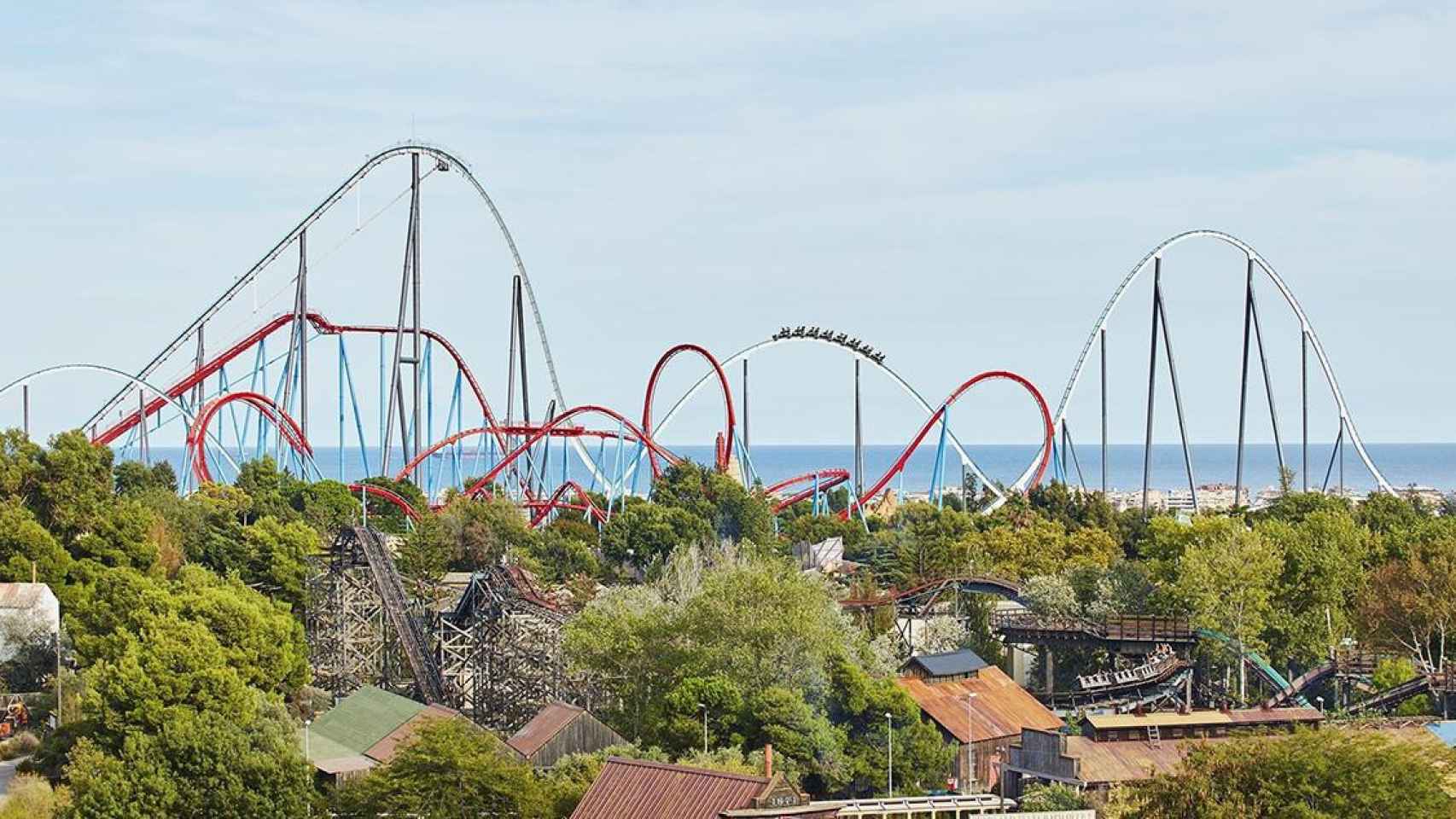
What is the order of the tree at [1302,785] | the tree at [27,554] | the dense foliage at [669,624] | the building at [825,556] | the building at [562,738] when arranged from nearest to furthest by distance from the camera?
the tree at [1302,785] < the dense foliage at [669,624] < the building at [562,738] < the tree at [27,554] < the building at [825,556]

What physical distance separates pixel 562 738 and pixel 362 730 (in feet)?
12.5

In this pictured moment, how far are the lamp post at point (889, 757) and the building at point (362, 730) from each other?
23.4ft

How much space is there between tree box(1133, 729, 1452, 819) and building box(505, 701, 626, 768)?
10001mm

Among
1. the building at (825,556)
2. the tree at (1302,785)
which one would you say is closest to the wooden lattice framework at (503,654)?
the tree at (1302,785)

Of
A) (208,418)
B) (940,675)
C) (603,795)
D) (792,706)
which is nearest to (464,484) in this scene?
(208,418)

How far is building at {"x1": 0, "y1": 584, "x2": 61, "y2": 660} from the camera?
41812 millimetres

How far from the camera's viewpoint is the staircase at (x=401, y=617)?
39750mm

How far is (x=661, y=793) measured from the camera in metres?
27.0

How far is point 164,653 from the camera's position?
34875mm

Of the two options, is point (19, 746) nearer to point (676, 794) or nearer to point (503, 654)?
point (503, 654)

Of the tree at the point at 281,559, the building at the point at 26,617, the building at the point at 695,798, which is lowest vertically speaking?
the building at the point at 695,798

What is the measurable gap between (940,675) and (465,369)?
2892cm

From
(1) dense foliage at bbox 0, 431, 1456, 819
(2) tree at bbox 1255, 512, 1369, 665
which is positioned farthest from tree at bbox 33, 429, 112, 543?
(2) tree at bbox 1255, 512, 1369, 665

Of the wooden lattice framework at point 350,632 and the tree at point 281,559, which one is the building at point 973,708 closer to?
the wooden lattice framework at point 350,632
